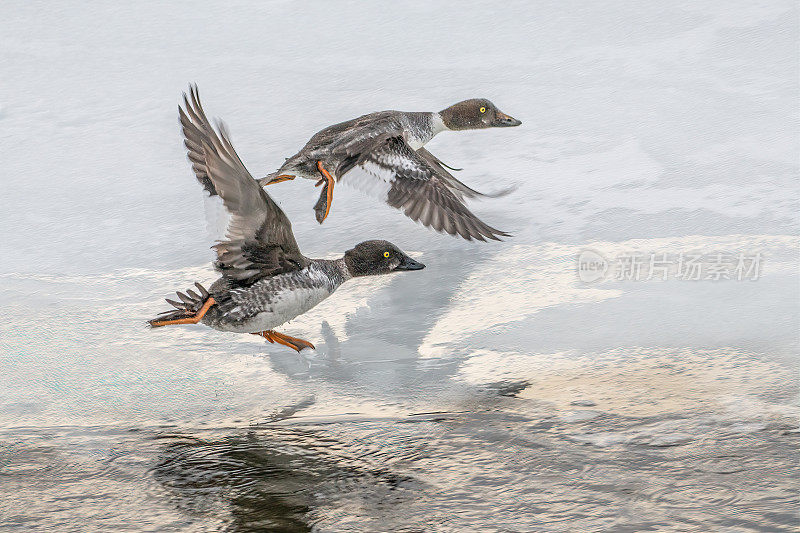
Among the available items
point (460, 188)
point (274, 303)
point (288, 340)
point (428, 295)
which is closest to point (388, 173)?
point (460, 188)

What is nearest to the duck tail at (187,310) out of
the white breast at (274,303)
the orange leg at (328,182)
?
the white breast at (274,303)

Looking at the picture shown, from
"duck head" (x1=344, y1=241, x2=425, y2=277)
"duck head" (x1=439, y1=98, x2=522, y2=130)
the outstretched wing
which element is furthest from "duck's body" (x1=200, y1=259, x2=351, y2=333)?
"duck head" (x1=439, y1=98, x2=522, y2=130)

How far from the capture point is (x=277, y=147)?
7688mm

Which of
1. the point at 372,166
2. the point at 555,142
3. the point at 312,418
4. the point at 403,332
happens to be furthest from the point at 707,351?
the point at 555,142

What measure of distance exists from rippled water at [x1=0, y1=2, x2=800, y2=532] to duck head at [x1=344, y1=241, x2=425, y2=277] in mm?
277

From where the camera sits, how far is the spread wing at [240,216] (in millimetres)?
4133

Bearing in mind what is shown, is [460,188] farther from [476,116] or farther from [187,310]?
[187,310]

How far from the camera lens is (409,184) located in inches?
246

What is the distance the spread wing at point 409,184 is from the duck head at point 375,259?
27.5 inches

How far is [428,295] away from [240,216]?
152 centimetres

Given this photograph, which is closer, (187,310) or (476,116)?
(187,310)

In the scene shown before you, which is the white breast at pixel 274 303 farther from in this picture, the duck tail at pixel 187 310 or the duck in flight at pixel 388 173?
the duck in flight at pixel 388 173

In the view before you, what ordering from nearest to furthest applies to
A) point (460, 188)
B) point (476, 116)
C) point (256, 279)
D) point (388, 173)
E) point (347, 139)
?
point (256, 279)
point (388, 173)
point (347, 139)
point (460, 188)
point (476, 116)

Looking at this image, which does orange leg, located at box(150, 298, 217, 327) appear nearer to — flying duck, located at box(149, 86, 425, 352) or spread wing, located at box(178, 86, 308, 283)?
flying duck, located at box(149, 86, 425, 352)
